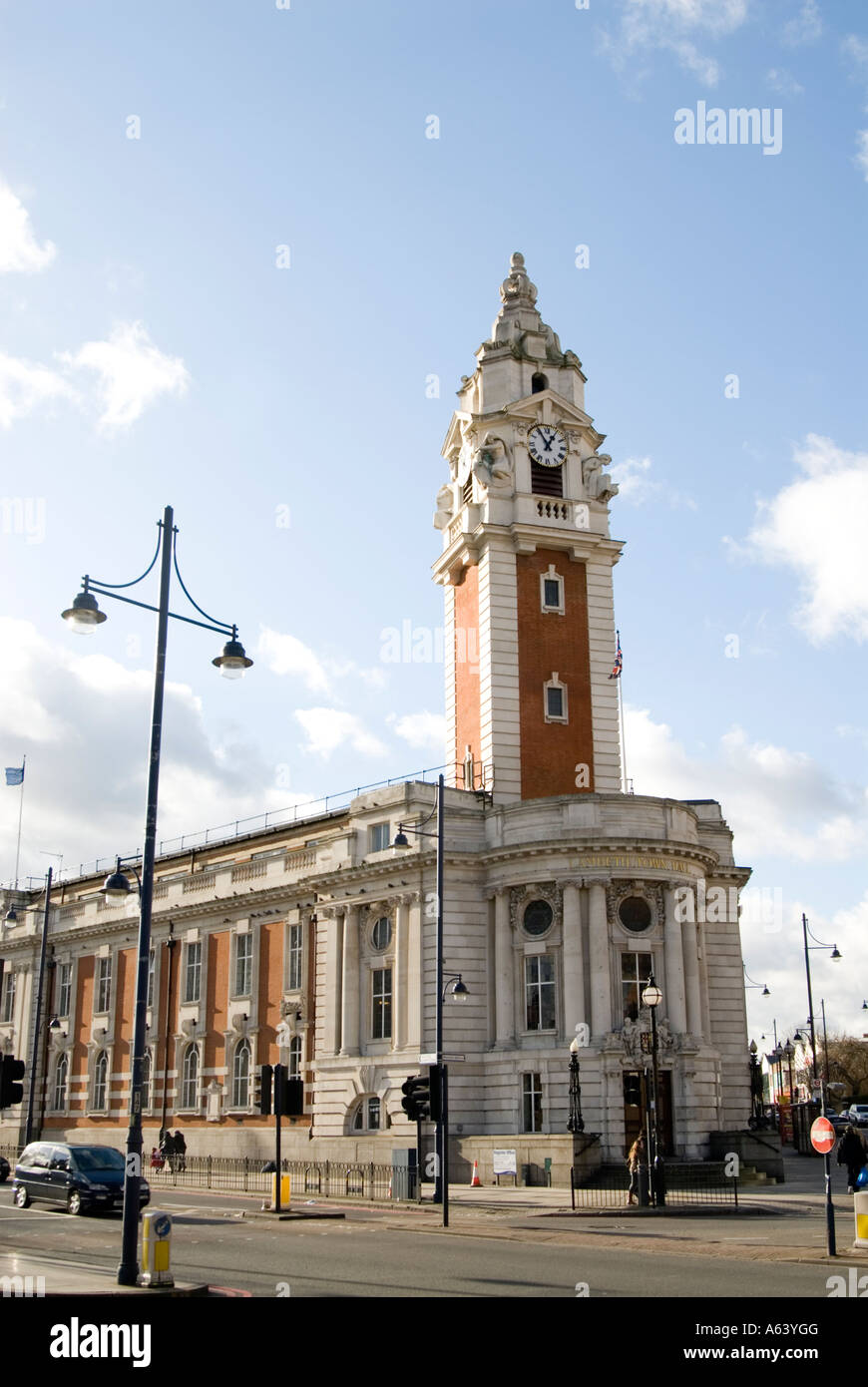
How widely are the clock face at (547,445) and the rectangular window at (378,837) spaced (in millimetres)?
16674

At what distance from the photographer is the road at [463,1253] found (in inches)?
718

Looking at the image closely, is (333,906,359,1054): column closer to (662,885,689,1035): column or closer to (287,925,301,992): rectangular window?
(287,925,301,992): rectangular window

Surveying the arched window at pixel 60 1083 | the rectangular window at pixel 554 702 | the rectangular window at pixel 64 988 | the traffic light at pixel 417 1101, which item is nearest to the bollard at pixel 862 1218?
the traffic light at pixel 417 1101

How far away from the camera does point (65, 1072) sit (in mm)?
67500

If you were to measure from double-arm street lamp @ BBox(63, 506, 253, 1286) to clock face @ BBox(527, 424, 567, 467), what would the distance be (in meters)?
34.6

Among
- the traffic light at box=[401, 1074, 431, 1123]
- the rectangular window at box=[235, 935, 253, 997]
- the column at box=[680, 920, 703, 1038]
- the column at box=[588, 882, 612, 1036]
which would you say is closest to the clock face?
the column at box=[588, 882, 612, 1036]

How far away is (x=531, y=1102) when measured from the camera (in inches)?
1734

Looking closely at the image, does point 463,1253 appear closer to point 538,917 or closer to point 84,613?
point 84,613

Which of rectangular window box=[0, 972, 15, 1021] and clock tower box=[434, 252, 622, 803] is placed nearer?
clock tower box=[434, 252, 622, 803]

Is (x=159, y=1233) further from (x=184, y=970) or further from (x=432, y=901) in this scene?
(x=184, y=970)

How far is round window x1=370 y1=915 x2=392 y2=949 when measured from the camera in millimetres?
48906

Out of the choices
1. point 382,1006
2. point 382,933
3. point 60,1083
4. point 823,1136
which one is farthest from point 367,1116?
point 823,1136
